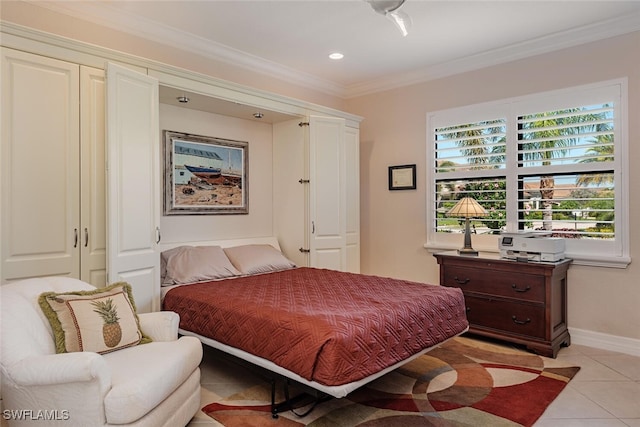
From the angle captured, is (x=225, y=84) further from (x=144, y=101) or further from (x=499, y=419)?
(x=499, y=419)

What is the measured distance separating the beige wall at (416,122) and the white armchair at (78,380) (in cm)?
180

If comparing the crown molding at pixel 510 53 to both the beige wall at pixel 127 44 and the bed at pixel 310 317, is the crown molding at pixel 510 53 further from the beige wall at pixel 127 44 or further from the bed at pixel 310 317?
the bed at pixel 310 317

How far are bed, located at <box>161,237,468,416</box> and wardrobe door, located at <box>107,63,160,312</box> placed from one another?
0.33 meters

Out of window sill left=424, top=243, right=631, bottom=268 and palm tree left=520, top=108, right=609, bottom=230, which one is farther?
palm tree left=520, top=108, right=609, bottom=230

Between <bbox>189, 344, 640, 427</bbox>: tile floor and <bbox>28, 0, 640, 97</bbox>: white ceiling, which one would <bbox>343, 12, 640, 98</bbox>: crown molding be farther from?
<bbox>189, 344, 640, 427</bbox>: tile floor

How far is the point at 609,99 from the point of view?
11.5 ft

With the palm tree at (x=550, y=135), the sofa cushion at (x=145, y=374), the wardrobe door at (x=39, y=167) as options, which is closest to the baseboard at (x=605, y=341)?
the palm tree at (x=550, y=135)

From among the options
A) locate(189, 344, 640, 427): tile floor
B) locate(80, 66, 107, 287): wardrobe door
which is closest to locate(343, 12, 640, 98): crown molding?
locate(189, 344, 640, 427): tile floor

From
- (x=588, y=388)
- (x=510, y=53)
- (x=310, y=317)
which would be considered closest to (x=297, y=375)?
(x=310, y=317)

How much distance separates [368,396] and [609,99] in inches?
126

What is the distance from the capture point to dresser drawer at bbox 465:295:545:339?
11.4 feet

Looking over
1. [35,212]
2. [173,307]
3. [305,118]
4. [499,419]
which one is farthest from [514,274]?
[35,212]

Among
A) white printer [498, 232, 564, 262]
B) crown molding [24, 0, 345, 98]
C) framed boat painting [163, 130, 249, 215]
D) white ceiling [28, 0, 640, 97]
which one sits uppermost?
white ceiling [28, 0, 640, 97]

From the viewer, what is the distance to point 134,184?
9.64 ft
